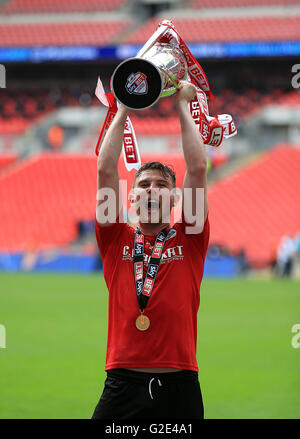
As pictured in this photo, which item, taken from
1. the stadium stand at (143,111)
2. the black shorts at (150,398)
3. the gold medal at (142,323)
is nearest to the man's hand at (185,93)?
the gold medal at (142,323)

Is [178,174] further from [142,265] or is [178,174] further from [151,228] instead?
[142,265]

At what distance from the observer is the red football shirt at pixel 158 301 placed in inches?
122

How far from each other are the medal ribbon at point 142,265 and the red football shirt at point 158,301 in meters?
0.02

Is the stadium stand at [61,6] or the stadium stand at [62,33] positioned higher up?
the stadium stand at [61,6]

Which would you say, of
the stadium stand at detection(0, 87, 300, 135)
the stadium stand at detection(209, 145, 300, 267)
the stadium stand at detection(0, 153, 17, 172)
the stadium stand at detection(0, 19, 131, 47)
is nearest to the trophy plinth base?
the stadium stand at detection(209, 145, 300, 267)

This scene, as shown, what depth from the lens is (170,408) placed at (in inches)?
120

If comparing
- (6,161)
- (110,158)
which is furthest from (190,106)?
(6,161)

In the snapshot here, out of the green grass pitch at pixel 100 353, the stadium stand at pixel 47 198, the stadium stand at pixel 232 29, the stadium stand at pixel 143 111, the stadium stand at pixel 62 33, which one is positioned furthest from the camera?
the stadium stand at pixel 62 33

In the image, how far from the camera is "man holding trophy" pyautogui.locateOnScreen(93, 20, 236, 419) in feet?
10.0

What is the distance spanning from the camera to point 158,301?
3127 millimetres

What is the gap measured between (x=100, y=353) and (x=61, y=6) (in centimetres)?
3246

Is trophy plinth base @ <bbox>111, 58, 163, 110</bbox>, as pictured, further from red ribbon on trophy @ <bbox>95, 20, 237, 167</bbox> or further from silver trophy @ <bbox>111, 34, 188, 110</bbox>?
red ribbon on trophy @ <bbox>95, 20, 237, 167</bbox>

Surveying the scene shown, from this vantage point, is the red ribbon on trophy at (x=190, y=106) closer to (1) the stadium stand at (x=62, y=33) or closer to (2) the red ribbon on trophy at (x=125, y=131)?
(2) the red ribbon on trophy at (x=125, y=131)
